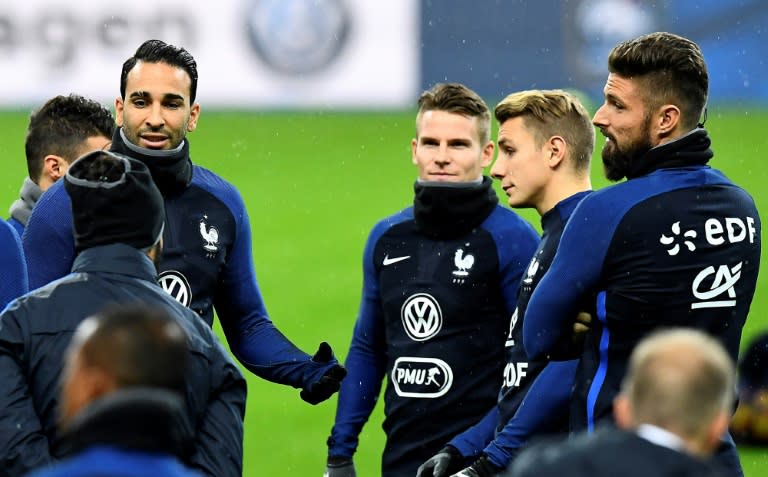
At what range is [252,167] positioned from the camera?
2031 centimetres

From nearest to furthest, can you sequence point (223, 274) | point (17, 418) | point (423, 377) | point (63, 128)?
1. point (17, 418)
2. point (223, 274)
3. point (423, 377)
4. point (63, 128)

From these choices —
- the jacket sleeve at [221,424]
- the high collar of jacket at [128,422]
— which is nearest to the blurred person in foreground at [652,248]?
the jacket sleeve at [221,424]

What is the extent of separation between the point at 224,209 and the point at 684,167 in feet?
6.05

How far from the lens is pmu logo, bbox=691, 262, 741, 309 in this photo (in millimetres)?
4512

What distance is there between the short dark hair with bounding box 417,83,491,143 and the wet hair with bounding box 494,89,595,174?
0.43m

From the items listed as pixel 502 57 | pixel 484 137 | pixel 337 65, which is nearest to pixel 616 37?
pixel 502 57

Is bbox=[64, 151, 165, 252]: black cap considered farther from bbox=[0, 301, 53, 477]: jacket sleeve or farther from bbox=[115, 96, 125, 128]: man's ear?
bbox=[115, 96, 125, 128]: man's ear

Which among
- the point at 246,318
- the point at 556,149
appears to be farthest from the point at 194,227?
the point at 556,149

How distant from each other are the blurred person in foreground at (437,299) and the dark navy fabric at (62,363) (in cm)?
188

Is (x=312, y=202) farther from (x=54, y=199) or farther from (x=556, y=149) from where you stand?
(x=54, y=199)

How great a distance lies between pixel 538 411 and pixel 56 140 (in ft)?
8.43

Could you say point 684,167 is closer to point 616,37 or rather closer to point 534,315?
point 534,315

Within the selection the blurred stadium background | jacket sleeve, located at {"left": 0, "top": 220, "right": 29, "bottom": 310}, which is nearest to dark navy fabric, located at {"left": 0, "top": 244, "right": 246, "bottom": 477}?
jacket sleeve, located at {"left": 0, "top": 220, "right": 29, "bottom": 310}

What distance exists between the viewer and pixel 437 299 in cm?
576
